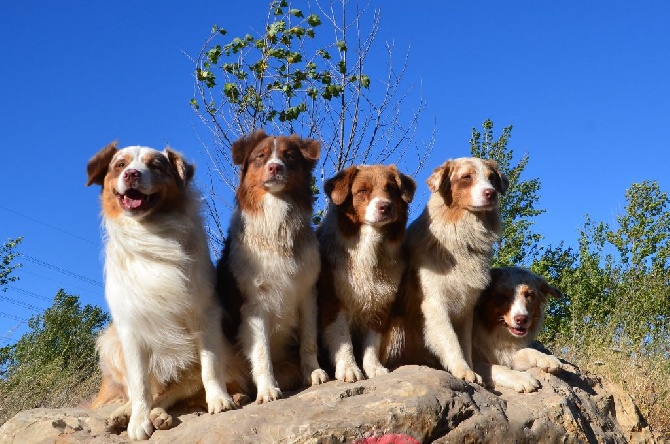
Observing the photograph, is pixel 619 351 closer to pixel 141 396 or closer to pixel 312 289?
pixel 312 289

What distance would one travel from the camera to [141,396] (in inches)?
191

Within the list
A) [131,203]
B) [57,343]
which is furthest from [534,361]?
[57,343]

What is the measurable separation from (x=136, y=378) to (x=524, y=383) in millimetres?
3054

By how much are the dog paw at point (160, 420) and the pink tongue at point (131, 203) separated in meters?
1.49

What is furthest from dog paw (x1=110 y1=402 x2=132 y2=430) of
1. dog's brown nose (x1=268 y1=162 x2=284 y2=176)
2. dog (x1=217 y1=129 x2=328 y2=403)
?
dog's brown nose (x1=268 y1=162 x2=284 y2=176)

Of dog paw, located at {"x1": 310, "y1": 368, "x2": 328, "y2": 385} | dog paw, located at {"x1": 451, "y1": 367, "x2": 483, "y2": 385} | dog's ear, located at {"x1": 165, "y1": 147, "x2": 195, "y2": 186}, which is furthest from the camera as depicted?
dog paw, located at {"x1": 451, "y1": 367, "x2": 483, "y2": 385}

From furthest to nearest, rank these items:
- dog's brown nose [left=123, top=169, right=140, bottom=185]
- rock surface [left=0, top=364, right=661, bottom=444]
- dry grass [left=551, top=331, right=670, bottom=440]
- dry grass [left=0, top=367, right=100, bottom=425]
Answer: dry grass [left=551, top=331, right=670, bottom=440]
dry grass [left=0, top=367, right=100, bottom=425]
dog's brown nose [left=123, top=169, right=140, bottom=185]
rock surface [left=0, top=364, right=661, bottom=444]

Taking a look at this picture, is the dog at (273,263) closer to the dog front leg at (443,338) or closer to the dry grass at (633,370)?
the dog front leg at (443,338)

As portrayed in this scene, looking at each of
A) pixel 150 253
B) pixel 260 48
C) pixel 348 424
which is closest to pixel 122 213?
pixel 150 253

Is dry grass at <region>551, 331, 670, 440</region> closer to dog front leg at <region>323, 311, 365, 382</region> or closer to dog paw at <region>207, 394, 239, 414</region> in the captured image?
dog front leg at <region>323, 311, 365, 382</region>

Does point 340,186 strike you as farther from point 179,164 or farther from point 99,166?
point 99,166

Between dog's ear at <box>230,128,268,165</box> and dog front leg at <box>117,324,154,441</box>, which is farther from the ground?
dog's ear at <box>230,128,268,165</box>

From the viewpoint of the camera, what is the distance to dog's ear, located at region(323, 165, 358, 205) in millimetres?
5574

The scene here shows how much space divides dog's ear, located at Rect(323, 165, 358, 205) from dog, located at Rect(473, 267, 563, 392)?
166 centimetres
